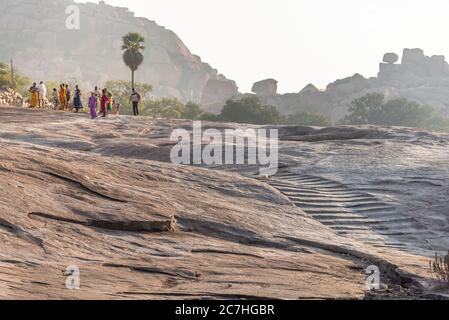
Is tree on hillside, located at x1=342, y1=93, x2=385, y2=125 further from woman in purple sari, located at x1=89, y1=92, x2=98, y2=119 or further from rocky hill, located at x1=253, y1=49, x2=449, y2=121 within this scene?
woman in purple sari, located at x1=89, y1=92, x2=98, y2=119

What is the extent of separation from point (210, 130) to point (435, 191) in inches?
424

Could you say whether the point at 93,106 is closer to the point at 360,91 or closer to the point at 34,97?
the point at 34,97

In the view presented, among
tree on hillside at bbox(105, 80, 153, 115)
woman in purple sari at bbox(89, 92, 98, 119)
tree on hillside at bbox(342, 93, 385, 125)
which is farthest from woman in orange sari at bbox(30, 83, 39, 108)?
tree on hillside at bbox(342, 93, 385, 125)

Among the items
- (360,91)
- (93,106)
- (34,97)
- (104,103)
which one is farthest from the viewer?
(360,91)

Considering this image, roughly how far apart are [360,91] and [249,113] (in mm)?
Result: 61674

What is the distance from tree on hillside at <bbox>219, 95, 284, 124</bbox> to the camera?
256 feet

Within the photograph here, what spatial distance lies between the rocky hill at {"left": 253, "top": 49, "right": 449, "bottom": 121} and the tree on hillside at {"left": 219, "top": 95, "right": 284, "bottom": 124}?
4861 centimetres

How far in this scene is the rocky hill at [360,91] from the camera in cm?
13312

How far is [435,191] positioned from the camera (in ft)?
58.2

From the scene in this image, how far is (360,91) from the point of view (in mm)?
135250

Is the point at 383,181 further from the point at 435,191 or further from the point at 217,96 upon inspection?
the point at 217,96

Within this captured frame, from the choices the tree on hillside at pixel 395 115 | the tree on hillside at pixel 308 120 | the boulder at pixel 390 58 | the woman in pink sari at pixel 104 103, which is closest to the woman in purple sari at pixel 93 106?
the woman in pink sari at pixel 104 103

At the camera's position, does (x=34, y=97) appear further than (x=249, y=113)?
No

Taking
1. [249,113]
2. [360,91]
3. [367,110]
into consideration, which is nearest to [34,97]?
[249,113]
